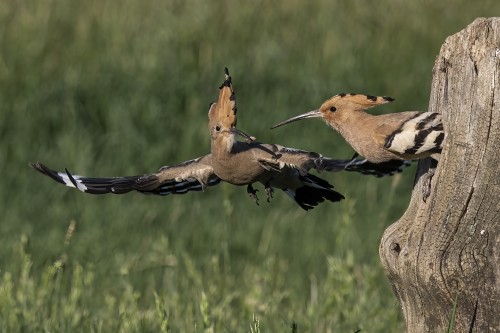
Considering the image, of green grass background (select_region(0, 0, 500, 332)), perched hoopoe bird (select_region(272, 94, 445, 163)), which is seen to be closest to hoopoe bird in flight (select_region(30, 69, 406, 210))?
perched hoopoe bird (select_region(272, 94, 445, 163))

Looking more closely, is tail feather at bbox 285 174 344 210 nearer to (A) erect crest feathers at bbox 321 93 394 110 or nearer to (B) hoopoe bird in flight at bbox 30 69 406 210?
(B) hoopoe bird in flight at bbox 30 69 406 210

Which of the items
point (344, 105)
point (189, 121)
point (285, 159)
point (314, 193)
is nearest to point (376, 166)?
point (314, 193)

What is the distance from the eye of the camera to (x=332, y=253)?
7.93 m

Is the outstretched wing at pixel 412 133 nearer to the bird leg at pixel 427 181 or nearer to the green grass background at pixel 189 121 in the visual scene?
the bird leg at pixel 427 181

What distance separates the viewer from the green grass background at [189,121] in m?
7.19

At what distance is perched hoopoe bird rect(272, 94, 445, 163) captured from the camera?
3.80 metres

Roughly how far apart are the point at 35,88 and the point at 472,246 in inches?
226

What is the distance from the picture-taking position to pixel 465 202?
3703 millimetres

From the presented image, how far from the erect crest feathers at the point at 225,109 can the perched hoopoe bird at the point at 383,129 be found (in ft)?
1.44

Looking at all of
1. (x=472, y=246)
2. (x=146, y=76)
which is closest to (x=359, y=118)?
(x=472, y=246)

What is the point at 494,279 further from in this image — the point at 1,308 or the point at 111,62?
the point at 111,62

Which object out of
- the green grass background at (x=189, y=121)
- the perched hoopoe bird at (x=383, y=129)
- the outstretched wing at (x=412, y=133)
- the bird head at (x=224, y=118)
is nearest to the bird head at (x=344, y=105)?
the perched hoopoe bird at (x=383, y=129)

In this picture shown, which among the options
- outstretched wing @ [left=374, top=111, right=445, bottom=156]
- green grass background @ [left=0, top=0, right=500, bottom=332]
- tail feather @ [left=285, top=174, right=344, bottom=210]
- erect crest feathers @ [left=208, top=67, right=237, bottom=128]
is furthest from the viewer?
green grass background @ [left=0, top=0, right=500, bottom=332]

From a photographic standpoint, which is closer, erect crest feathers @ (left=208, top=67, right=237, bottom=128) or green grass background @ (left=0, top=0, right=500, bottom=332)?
erect crest feathers @ (left=208, top=67, right=237, bottom=128)
